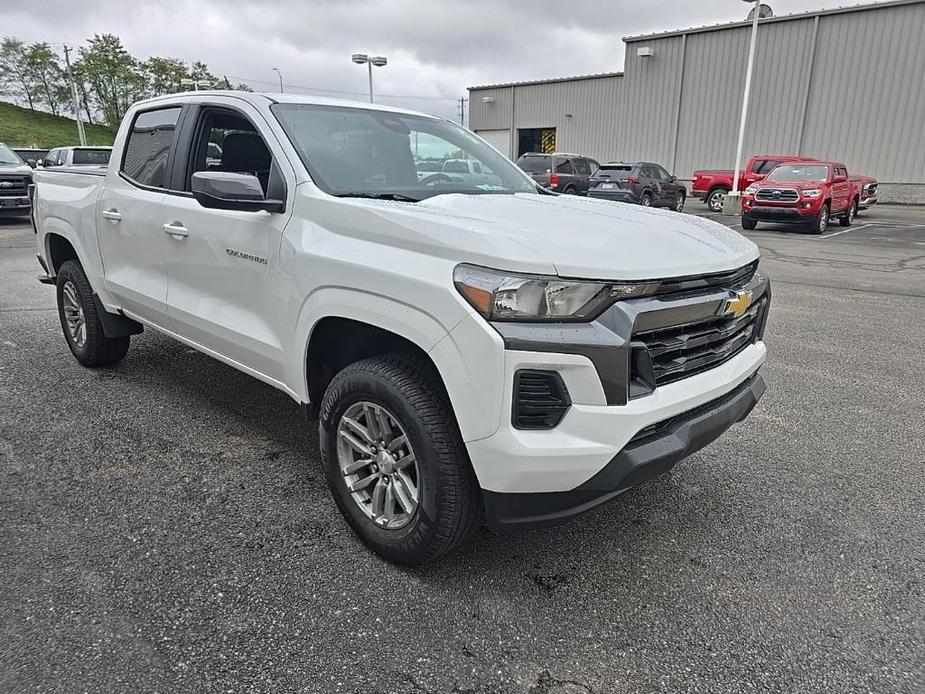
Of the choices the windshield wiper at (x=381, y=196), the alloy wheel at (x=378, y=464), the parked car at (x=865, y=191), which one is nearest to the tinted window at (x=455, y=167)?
the windshield wiper at (x=381, y=196)

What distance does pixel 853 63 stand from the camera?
25.0m

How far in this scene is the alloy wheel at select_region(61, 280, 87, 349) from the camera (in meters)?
4.95

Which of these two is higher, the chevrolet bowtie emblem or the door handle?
the door handle

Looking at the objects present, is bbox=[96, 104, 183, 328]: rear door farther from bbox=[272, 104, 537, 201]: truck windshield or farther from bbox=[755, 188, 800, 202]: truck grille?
bbox=[755, 188, 800, 202]: truck grille

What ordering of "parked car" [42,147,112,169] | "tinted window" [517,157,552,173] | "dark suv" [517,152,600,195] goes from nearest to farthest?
"parked car" [42,147,112,169] → "dark suv" [517,152,600,195] → "tinted window" [517,157,552,173]

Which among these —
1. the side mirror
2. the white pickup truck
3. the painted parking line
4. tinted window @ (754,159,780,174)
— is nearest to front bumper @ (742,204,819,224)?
the painted parking line

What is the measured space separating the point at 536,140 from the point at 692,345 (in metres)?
37.7

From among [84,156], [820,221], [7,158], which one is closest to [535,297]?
[820,221]

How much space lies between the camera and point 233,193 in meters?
2.86

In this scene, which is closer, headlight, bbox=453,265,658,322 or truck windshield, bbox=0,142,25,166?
headlight, bbox=453,265,658,322

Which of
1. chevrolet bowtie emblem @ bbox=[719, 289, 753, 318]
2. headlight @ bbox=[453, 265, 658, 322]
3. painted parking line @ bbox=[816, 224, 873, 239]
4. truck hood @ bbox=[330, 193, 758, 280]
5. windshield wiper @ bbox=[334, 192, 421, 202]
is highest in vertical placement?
windshield wiper @ bbox=[334, 192, 421, 202]

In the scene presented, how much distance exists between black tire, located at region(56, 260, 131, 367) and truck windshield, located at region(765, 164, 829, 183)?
53.5ft

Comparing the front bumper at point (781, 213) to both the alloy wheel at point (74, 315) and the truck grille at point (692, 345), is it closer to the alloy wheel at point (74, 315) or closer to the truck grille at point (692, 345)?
the truck grille at point (692, 345)

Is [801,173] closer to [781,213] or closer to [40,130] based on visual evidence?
[781,213]
